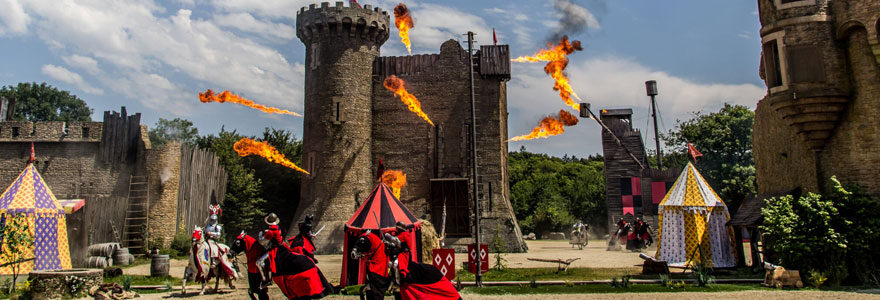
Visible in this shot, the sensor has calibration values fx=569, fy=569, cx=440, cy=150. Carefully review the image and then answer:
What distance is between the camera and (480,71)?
1139 inches

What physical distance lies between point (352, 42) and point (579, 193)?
31.1 metres

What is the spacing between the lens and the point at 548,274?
1642 cm

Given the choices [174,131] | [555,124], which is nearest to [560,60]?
[555,124]

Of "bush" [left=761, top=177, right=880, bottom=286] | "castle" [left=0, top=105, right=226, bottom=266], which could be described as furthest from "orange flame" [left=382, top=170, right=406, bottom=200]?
"bush" [left=761, top=177, right=880, bottom=286]

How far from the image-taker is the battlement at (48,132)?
2714 centimetres

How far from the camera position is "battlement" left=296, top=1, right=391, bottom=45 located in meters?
29.3

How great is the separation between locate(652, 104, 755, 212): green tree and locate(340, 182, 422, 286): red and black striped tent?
30842 millimetres

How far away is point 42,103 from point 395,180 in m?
41.4

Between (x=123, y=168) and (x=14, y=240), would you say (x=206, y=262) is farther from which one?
(x=123, y=168)

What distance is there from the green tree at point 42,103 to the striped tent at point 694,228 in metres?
53.6

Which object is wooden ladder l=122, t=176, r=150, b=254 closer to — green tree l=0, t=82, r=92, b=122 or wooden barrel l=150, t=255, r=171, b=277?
wooden barrel l=150, t=255, r=171, b=277

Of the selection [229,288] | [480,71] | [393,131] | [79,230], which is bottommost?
[229,288]

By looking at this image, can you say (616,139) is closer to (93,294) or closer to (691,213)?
(691,213)

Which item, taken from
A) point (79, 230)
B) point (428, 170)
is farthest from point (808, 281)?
point (79, 230)
